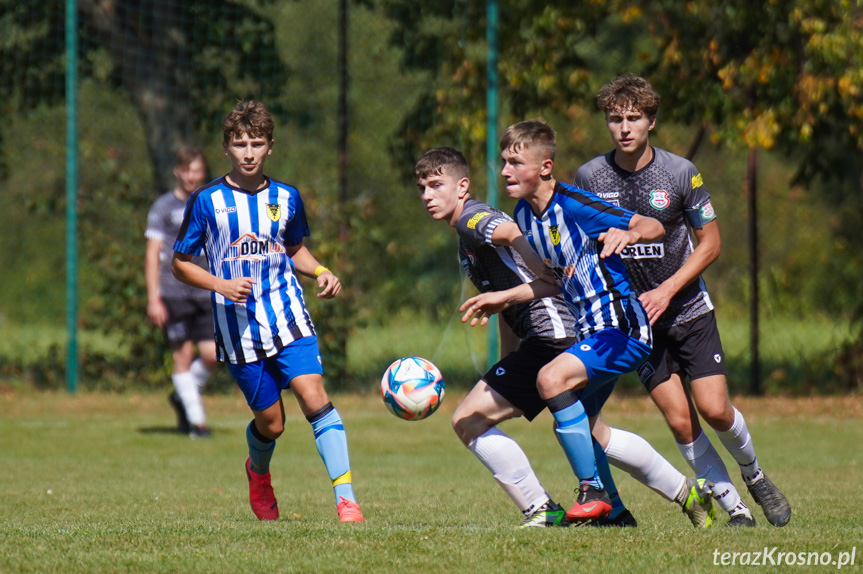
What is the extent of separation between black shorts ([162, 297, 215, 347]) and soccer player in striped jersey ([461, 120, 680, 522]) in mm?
4763

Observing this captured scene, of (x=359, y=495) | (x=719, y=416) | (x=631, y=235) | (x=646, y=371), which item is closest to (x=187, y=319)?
(x=359, y=495)

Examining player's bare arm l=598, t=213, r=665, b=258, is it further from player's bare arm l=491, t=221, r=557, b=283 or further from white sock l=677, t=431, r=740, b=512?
white sock l=677, t=431, r=740, b=512

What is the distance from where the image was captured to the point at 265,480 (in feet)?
18.4

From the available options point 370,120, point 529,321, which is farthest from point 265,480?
point 370,120

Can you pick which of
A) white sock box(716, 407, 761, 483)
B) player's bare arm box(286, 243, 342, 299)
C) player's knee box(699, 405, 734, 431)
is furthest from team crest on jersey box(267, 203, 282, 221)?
white sock box(716, 407, 761, 483)

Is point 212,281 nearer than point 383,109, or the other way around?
point 212,281

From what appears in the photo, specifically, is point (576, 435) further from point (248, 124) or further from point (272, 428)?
point (248, 124)

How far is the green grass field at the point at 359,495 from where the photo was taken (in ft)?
13.9

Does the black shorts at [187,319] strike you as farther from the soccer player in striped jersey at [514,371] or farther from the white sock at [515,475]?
the white sock at [515,475]

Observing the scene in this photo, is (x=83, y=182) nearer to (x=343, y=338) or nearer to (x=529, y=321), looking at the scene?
(x=343, y=338)

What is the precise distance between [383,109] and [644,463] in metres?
10.3

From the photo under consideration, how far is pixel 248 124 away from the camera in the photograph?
211 inches

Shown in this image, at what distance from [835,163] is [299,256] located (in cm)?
878

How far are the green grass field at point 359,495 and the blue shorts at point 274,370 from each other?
627 millimetres
